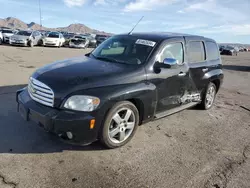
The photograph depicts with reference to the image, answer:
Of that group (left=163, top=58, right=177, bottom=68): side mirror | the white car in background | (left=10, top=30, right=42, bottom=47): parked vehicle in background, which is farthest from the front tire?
the white car in background

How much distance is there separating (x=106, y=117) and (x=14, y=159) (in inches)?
54.6

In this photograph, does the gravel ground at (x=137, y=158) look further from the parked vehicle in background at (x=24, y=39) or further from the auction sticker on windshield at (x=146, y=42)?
the parked vehicle in background at (x=24, y=39)

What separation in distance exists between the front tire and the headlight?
325 millimetres

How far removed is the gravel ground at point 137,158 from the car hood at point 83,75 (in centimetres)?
97

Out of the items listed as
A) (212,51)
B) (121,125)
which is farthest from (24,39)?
(121,125)

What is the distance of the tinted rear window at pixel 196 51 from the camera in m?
5.13

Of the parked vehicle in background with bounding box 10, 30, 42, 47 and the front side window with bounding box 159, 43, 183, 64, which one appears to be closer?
the front side window with bounding box 159, 43, 183, 64

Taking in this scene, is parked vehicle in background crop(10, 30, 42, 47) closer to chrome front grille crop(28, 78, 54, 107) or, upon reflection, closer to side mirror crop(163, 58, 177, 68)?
chrome front grille crop(28, 78, 54, 107)

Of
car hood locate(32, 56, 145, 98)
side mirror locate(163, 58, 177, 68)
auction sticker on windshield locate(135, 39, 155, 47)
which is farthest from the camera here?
auction sticker on windshield locate(135, 39, 155, 47)

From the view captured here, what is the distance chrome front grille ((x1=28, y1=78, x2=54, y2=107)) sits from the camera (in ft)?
11.1

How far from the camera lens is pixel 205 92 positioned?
5.86m

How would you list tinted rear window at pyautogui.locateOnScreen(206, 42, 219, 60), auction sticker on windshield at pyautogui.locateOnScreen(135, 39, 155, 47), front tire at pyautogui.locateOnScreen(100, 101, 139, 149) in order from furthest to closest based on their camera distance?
tinted rear window at pyautogui.locateOnScreen(206, 42, 219, 60) < auction sticker on windshield at pyautogui.locateOnScreen(135, 39, 155, 47) < front tire at pyautogui.locateOnScreen(100, 101, 139, 149)

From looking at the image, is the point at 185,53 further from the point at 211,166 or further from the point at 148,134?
the point at 211,166

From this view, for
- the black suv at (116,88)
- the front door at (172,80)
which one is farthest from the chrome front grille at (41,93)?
the front door at (172,80)
